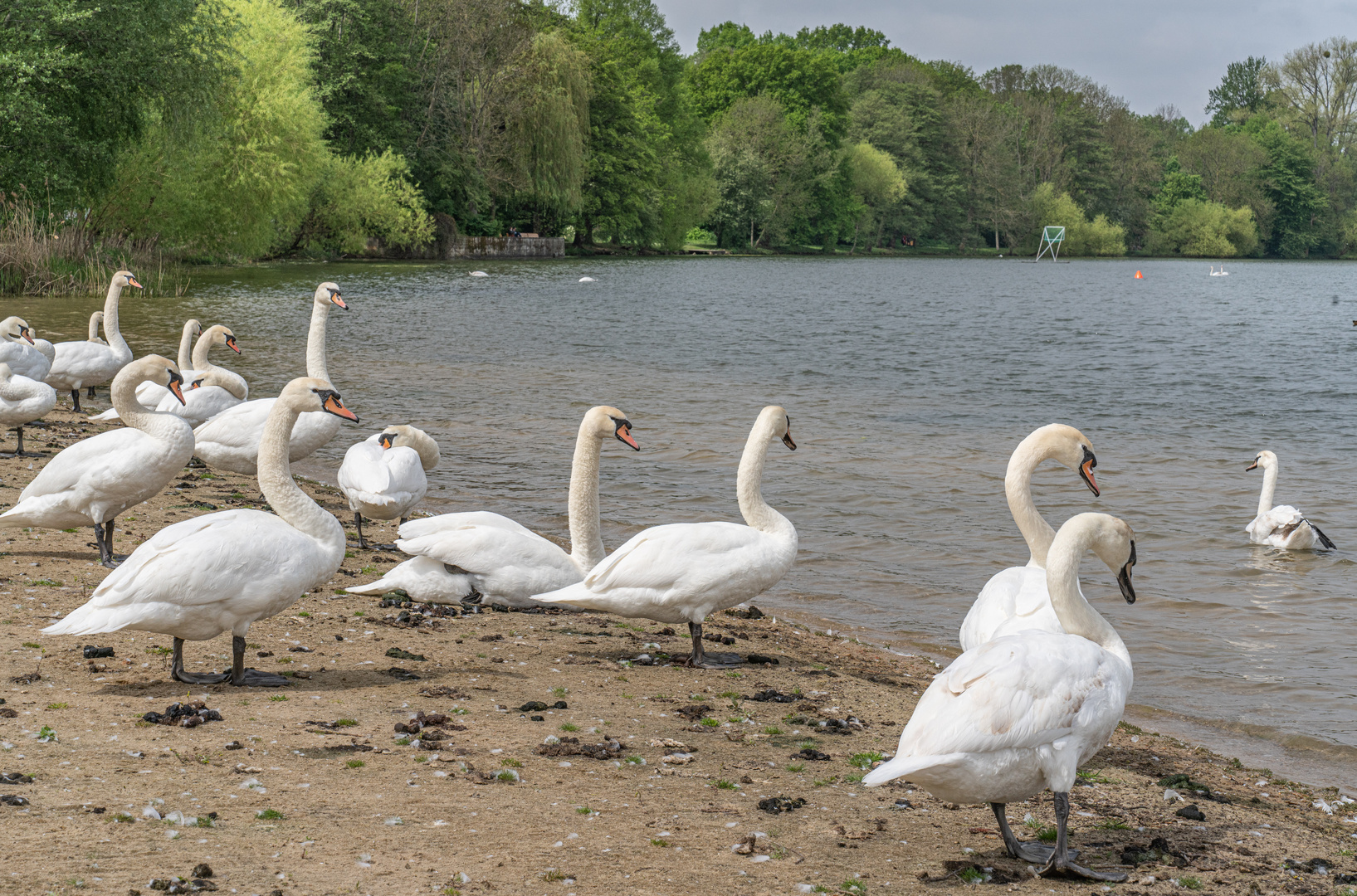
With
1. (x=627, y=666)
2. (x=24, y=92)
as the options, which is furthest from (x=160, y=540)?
(x=24, y=92)

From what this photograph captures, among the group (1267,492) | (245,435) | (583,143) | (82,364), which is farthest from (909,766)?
(583,143)

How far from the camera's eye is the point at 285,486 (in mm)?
6348

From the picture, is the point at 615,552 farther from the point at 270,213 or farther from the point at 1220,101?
the point at 1220,101

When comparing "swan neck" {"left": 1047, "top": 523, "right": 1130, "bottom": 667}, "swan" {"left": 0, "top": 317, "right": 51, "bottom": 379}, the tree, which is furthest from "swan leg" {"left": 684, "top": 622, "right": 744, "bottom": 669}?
the tree

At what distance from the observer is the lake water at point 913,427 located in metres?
9.43

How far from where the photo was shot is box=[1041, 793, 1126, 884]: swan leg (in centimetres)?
432

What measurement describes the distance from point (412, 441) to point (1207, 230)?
121 m

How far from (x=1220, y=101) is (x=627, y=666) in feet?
687

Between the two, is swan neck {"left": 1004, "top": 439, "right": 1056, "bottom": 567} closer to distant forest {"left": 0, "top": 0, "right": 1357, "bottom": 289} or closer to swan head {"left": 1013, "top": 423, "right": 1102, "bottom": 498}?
swan head {"left": 1013, "top": 423, "right": 1102, "bottom": 498}

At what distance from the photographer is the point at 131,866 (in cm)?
373

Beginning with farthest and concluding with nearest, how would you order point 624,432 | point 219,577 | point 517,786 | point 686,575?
point 624,432 < point 686,575 < point 219,577 < point 517,786

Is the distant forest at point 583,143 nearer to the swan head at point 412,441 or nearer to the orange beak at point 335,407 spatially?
the swan head at point 412,441

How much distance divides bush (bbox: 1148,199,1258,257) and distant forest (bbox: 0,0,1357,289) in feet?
0.91

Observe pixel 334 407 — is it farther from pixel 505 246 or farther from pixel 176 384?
pixel 505 246
